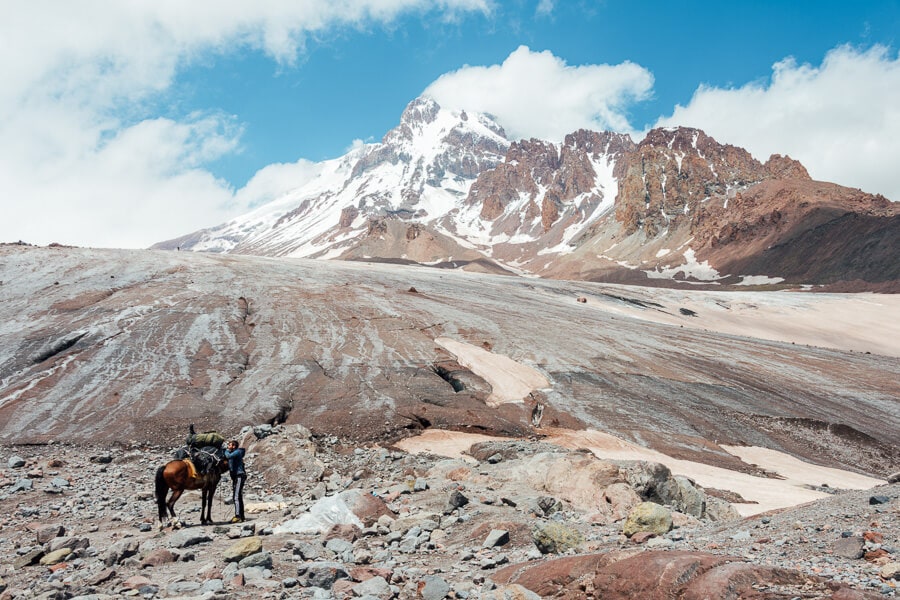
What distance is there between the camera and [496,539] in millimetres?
9758

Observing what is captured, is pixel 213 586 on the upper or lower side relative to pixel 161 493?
upper

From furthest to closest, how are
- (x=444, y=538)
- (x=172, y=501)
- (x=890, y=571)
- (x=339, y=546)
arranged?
(x=172, y=501)
(x=444, y=538)
(x=339, y=546)
(x=890, y=571)

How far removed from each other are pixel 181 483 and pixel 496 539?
7.99 m

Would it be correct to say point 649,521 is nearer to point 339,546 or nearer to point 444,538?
point 444,538

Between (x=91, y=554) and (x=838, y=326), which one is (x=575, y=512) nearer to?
(x=91, y=554)

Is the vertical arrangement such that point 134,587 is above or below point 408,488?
above

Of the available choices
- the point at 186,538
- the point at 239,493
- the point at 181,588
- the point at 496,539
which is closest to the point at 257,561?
the point at 181,588

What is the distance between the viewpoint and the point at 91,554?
9805 millimetres

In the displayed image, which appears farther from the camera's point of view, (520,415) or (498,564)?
(520,415)

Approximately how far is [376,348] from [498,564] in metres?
24.0

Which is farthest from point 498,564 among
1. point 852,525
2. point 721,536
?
point 852,525

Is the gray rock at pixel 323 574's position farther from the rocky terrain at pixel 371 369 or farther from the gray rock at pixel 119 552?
the rocky terrain at pixel 371 369

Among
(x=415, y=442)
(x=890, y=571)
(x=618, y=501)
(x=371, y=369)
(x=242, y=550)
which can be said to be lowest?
(x=415, y=442)

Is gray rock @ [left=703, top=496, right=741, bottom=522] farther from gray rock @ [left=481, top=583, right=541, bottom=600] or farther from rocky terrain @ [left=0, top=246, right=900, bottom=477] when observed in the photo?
gray rock @ [left=481, top=583, right=541, bottom=600]
